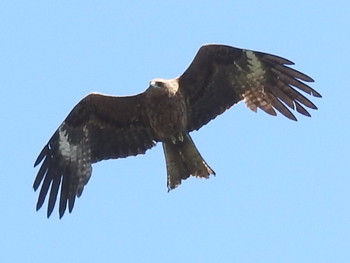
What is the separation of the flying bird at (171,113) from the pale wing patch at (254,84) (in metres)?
0.01

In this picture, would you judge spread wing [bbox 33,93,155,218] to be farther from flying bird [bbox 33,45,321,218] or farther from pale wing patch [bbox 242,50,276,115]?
pale wing patch [bbox 242,50,276,115]

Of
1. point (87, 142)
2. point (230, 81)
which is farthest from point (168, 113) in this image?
point (87, 142)

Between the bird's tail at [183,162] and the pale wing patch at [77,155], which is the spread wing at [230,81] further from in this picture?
Answer: the pale wing patch at [77,155]

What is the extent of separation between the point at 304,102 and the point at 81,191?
3.43 m

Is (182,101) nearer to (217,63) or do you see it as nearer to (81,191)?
(217,63)

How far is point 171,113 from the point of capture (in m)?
16.9

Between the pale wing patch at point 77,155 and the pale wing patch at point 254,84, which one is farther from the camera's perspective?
the pale wing patch at point 77,155

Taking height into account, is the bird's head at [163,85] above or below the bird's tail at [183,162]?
above

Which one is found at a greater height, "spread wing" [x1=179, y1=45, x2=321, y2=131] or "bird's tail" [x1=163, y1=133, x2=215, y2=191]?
"spread wing" [x1=179, y1=45, x2=321, y2=131]

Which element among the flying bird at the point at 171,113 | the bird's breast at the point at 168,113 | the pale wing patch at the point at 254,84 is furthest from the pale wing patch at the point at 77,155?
the pale wing patch at the point at 254,84

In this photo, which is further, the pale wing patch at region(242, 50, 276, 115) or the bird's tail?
the pale wing patch at region(242, 50, 276, 115)

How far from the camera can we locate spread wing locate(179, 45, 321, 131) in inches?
672

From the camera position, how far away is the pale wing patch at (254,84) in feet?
56.3

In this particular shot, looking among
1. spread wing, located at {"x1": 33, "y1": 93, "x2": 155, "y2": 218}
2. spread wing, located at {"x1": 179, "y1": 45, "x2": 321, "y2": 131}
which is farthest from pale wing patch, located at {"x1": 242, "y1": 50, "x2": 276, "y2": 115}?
spread wing, located at {"x1": 33, "y1": 93, "x2": 155, "y2": 218}
